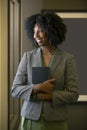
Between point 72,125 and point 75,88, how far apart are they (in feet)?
6.80

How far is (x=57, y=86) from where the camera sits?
4.84ft

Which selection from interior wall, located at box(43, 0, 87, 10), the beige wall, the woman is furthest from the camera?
interior wall, located at box(43, 0, 87, 10)

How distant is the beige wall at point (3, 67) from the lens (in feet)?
8.01

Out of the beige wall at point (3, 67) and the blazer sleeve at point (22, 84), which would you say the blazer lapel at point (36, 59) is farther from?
the beige wall at point (3, 67)

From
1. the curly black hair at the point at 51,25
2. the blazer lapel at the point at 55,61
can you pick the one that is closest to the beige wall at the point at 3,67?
the curly black hair at the point at 51,25

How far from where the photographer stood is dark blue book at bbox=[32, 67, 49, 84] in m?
1.46

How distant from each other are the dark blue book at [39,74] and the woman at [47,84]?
2cm

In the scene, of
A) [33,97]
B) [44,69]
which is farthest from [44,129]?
[44,69]

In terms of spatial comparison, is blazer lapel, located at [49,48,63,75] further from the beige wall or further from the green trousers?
the beige wall

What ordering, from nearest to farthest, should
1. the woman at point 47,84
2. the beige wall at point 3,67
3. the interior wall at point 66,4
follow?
the woman at point 47,84
the beige wall at point 3,67
the interior wall at point 66,4

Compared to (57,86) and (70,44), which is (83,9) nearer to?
(70,44)

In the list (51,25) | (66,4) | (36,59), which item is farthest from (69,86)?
(66,4)

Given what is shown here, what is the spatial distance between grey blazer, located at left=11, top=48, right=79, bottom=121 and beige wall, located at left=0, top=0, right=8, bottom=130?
0.99 m

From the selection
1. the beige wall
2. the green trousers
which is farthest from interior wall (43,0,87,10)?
the green trousers
